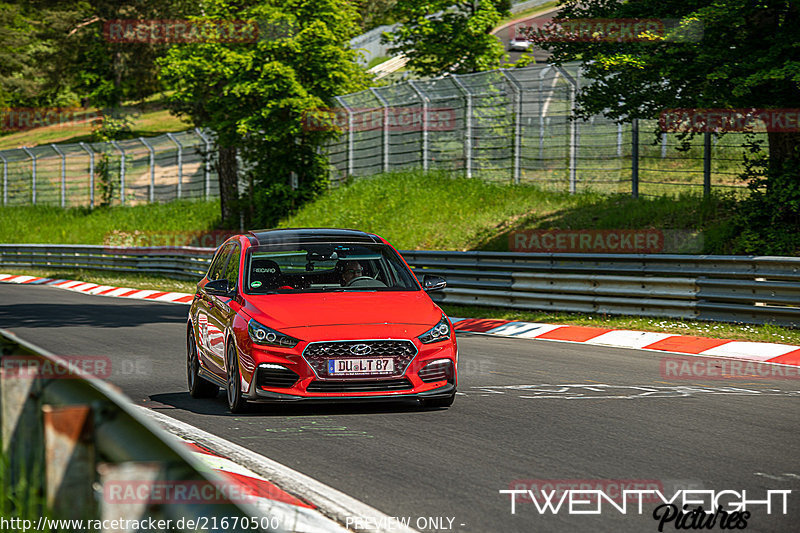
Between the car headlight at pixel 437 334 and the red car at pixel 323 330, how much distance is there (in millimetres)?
12

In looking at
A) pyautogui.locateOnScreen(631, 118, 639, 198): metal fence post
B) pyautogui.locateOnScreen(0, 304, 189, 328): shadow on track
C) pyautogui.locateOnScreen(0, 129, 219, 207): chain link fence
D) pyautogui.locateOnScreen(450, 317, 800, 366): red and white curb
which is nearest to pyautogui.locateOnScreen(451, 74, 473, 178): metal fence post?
pyautogui.locateOnScreen(631, 118, 639, 198): metal fence post

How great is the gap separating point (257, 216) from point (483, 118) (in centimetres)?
1099

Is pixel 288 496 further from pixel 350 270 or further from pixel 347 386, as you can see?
pixel 350 270

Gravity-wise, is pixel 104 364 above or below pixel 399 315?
below

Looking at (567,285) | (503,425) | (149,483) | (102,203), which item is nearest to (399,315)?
(503,425)

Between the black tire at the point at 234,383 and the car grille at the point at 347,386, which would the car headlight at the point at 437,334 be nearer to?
the car grille at the point at 347,386

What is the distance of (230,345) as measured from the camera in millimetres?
8789

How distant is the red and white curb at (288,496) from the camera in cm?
492

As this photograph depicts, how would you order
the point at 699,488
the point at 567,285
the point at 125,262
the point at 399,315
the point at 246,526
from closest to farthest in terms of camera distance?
1. the point at 246,526
2. the point at 699,488
3. the point at 399,315
4. the point at 567,285
5. the point at 125,262

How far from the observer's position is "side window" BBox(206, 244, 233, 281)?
412 inches

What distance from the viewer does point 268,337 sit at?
825cm

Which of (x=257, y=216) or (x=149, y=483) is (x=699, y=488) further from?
(x=257, y=216)

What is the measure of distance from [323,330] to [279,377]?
0.51 m

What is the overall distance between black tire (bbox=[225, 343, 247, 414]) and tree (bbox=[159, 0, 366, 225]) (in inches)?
905
